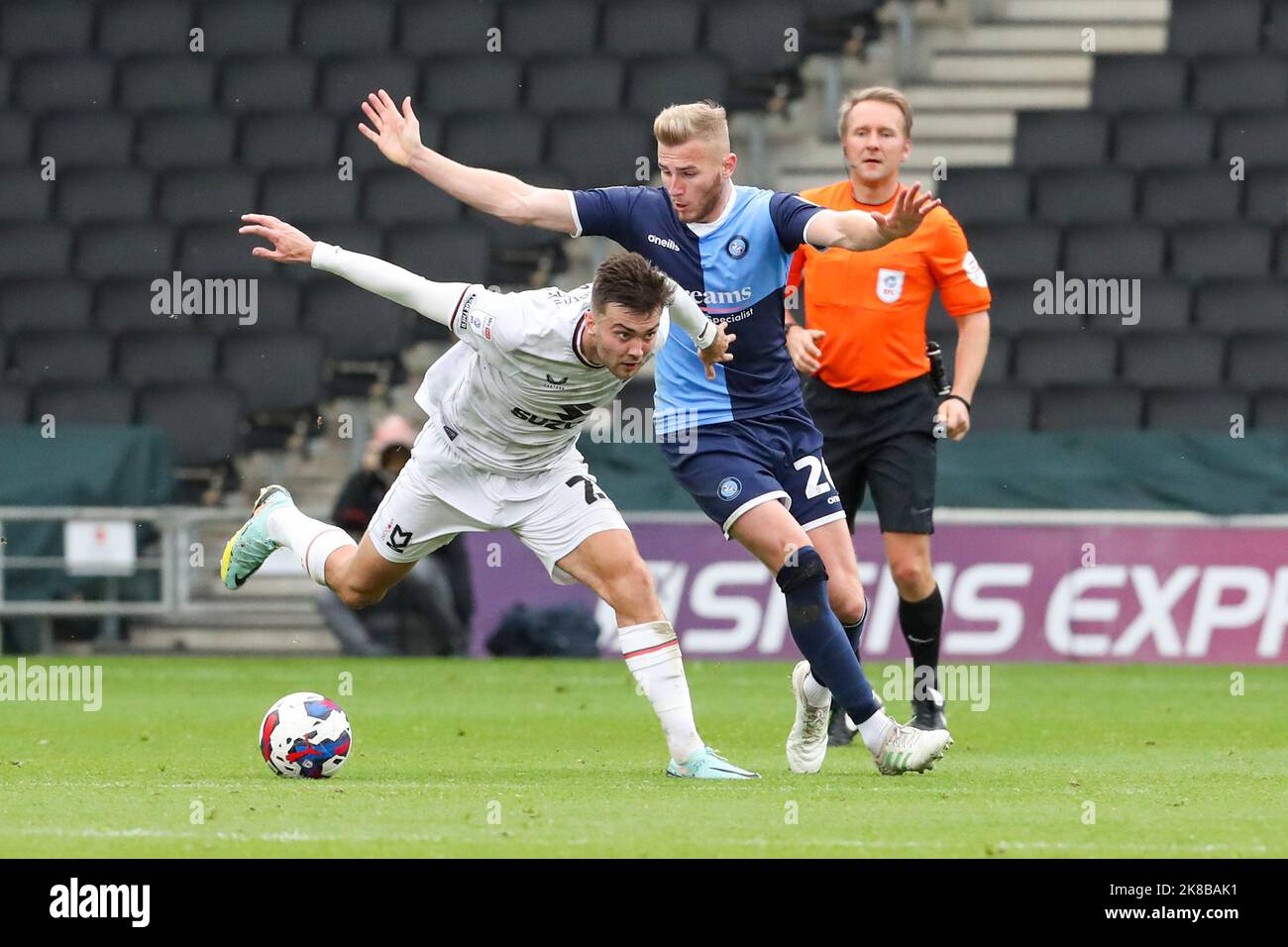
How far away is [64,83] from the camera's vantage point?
69.2 feet

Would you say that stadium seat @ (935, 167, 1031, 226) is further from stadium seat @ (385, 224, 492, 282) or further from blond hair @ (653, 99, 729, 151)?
blond hair @ (653, 99, 729, 151)

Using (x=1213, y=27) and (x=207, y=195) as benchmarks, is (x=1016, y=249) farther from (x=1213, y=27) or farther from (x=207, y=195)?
(x=207, y=195)

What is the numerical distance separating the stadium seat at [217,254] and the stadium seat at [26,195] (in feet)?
5.68

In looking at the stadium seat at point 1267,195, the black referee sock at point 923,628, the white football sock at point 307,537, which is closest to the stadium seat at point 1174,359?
the stadium seat at point 1267,195

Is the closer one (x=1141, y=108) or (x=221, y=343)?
(x=221, y=343)

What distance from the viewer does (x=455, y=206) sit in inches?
773

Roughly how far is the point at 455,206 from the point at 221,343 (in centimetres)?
260

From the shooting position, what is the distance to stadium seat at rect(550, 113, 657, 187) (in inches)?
746

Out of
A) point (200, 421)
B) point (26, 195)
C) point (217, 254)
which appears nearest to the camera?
point (200, 421)

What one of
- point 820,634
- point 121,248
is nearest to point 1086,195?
point 121,248

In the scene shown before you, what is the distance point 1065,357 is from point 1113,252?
1.31m

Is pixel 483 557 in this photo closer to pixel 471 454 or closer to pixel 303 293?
pixel 303 293

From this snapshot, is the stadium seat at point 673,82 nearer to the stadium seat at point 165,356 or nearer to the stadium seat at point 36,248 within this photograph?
the stadium seat at point 165,356

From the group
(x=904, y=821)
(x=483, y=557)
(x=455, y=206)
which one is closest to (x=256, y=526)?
(x=904, y=821)
